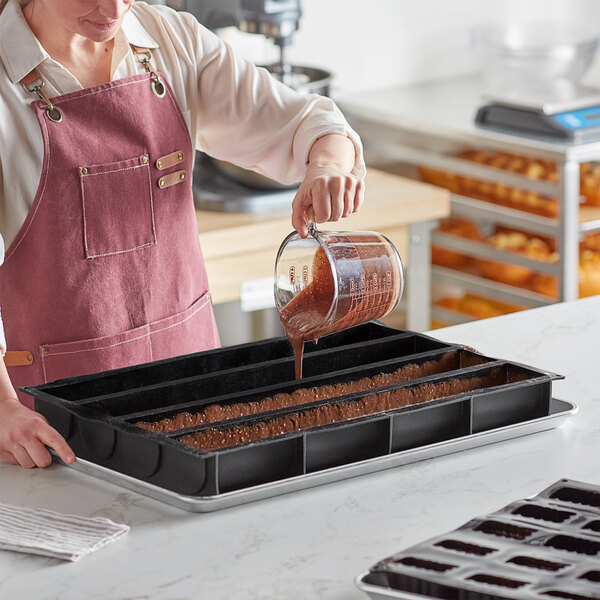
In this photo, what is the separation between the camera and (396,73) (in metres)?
3.85

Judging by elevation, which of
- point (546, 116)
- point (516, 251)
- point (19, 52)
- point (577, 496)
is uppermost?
point (19, 52)

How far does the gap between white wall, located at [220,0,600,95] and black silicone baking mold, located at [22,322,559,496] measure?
1972 millimetres

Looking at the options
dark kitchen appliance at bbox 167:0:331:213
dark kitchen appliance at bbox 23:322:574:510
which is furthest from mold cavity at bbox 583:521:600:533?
dark kitchen appliance at bbox 167:0:331:213

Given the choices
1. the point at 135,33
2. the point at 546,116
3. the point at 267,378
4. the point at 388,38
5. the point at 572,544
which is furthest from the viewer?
the point at 388,38

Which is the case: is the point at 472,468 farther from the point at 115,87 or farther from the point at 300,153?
the point at 115,87

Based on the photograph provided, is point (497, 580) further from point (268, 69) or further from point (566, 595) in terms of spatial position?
point (268, 69)

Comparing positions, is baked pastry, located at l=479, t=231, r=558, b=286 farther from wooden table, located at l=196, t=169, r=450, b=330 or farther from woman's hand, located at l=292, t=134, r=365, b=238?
woman's hand, located at l=292, t=134, r=365, b=238

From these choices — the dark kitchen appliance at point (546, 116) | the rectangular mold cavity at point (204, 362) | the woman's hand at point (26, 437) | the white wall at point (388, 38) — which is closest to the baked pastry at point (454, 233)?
the dark kitchen appliance at point (546, 116)

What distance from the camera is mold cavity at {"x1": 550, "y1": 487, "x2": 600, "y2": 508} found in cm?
121

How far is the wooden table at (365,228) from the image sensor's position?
8.93 feet

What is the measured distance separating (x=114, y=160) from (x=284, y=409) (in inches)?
25.3

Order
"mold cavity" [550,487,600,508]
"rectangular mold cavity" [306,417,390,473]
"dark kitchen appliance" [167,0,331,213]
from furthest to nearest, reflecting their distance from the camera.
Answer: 1. "dark kitchen appliance" [167,0,331,213]
2. "rectangular mold cavity" [306,417,390,473]
3. "mold cavity" [550,487,600,508]

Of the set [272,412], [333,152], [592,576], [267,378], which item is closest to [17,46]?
[333,152]

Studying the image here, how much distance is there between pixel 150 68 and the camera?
6.15 ft
